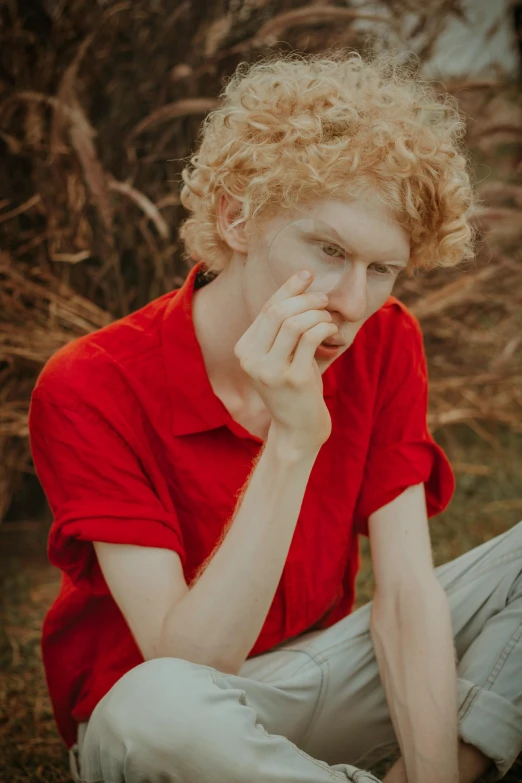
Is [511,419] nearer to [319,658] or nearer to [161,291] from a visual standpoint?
[161,291]

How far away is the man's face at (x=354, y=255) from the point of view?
5.07ft

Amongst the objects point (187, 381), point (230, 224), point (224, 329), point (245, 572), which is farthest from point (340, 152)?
point (245, 572)

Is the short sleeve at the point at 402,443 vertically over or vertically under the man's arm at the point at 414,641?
over

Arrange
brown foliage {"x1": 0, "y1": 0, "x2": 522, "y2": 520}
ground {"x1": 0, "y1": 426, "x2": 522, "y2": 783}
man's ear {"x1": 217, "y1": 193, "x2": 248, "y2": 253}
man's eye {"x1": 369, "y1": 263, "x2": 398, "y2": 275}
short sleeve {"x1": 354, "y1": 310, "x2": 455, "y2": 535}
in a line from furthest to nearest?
brown foliage {"x1": 0, "y1": 0, "x2": 522, "y2": 520}, ground {"x1": 0, "y1": 426, "x2": 522, "y2": 783}, short sleeve {"x1": 354, "y1": 310, "x2": 455, "y2": 535}, man's ear {"x1": 217, "y1": 193, "x2": 248, "y2": 253}, man's eye {"x1": 369, "y1": 263, "x2": 398, "y2": 275}

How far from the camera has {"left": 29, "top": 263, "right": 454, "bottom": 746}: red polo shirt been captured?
1628 millimetres

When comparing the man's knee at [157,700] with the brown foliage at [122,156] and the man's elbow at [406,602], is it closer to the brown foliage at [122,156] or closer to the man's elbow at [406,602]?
the man's elbow at [406,602]

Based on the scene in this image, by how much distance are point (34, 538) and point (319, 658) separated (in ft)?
6.70

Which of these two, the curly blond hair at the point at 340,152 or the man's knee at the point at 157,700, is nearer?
the man's knee at the point at 157,700

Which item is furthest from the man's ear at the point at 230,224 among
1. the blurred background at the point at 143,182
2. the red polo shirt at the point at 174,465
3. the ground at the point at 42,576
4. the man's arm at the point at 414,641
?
the ground at the point at 42,576

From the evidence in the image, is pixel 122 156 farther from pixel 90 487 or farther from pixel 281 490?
pixel 281 490

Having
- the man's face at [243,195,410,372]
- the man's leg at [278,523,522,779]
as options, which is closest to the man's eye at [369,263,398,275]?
the man's face at [243,195,410,372]

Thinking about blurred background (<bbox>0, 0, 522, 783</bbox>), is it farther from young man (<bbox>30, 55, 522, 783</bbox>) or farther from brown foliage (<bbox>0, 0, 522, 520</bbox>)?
young man (<bbox>30, 55, 522, 783</bbox>)

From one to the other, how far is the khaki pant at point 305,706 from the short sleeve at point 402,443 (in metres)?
0.21

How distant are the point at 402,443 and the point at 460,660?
0.49 m
